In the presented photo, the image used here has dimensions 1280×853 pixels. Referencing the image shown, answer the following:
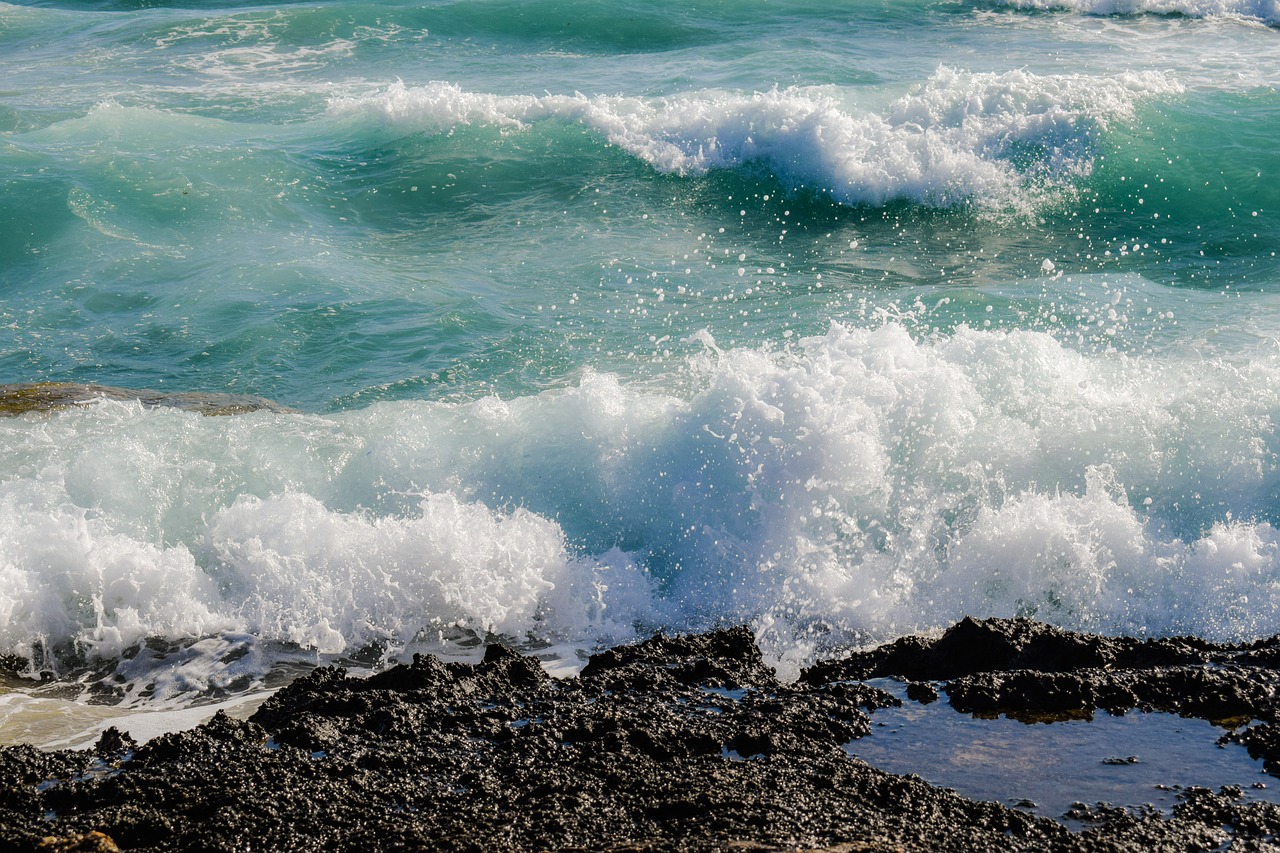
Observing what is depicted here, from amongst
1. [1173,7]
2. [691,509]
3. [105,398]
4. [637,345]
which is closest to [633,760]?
[691,509]

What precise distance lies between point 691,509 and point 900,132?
8164 mm

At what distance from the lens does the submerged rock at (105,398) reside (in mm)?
8047

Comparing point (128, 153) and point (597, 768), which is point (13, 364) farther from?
point (597, 768)

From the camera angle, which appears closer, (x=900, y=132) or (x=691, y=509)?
(x=691, y=509)

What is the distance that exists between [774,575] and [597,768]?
2604 mm

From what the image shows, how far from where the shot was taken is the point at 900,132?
44.1ft

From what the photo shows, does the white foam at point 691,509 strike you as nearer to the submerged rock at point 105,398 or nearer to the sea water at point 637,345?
the sea water at point 637,345

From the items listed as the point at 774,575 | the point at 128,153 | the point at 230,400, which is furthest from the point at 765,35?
the point at 774,575

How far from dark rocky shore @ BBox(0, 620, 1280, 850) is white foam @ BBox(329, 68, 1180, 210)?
→ 886 cm

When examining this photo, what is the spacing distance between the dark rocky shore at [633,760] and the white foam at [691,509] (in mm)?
1166

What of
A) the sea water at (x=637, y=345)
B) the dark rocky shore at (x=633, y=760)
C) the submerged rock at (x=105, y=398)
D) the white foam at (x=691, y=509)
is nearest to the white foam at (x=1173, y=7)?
the sea water at (x=637, y=345)

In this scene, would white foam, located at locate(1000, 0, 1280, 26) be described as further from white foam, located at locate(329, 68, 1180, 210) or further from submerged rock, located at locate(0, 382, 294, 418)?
submerged rock, located at locate(0, 382, 294, 418)

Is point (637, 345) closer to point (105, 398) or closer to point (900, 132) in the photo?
point (105, 398)

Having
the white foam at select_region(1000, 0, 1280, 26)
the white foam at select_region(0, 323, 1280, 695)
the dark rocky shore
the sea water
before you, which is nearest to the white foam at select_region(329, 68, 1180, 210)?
the sea water
